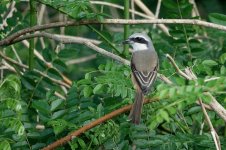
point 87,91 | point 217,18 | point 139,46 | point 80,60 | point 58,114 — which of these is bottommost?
point 80,60

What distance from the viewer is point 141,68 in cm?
503

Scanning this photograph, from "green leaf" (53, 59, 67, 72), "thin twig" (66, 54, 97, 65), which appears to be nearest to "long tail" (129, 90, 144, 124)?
"green leaf" (53, 59, 67, 72)

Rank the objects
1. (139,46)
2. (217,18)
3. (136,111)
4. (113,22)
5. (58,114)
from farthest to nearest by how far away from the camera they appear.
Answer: (139,46), (217,18), (113,22), (58,114), (136,111)

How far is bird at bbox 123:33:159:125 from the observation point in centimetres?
397

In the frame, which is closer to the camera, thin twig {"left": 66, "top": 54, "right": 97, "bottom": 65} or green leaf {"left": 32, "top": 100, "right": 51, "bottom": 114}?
green leaf {"left": 32, "top": 100, "right": 51, "bottom": 114}

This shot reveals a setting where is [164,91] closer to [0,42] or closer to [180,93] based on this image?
[180,93]

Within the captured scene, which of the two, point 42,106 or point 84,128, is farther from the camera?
point 42,106

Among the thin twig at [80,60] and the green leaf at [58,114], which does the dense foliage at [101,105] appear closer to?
the green leaf at [58,114]

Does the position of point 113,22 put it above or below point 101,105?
above

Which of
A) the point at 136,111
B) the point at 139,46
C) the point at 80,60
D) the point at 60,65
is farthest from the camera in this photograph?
the point at 80,60

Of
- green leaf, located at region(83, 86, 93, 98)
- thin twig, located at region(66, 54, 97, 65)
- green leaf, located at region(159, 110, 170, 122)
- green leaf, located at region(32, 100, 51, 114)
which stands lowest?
thin twig, located at region(66, 54, 97, 65)

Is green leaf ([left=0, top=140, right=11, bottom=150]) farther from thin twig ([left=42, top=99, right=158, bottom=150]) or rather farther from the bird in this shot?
the bird

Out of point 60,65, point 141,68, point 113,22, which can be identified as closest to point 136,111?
point 113,22

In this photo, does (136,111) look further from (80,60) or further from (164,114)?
(80,60)
